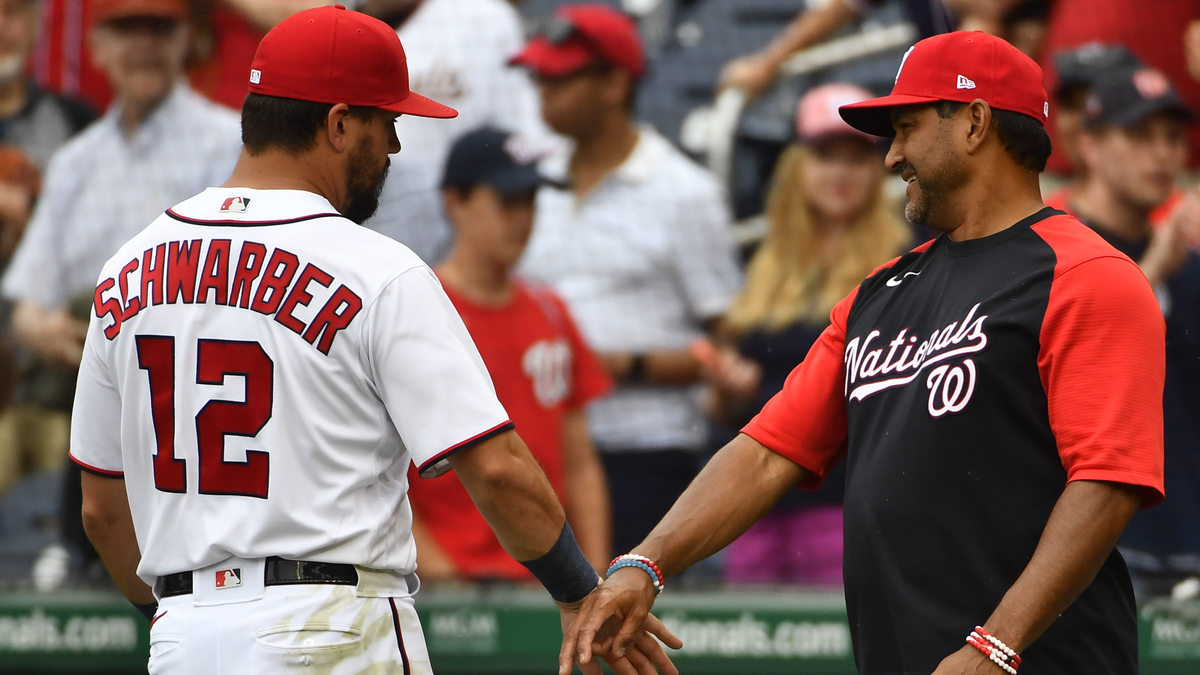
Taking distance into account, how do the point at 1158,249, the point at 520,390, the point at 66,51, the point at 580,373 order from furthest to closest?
1. the point at 66,51
2. the point at 580,373
3. the point at 520,390
4. the point at 1158,249

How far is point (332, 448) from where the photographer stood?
2.49 m

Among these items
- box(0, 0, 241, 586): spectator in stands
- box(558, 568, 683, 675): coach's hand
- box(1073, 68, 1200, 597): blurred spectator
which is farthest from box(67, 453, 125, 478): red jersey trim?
box(1073, 68, 1200, 597): blurred spectator

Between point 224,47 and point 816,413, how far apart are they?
4298 mm

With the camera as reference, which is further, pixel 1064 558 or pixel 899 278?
pixel 899 278

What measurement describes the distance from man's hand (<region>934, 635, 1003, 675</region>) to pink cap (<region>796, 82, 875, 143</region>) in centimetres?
331

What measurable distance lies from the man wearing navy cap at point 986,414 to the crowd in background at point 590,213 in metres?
2.48

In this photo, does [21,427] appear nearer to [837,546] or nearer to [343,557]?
[837,546]

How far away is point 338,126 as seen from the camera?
2.64 metres

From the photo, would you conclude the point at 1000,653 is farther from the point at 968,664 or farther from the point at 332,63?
the point at 332,63

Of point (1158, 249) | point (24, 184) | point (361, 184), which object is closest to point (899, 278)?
point (361, 184)

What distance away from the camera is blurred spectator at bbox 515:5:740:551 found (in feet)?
18.0

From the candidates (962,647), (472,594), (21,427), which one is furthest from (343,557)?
(21,427)

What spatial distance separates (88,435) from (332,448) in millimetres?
580

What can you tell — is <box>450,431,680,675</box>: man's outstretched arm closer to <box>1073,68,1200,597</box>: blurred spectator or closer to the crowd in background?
the crowd in background
